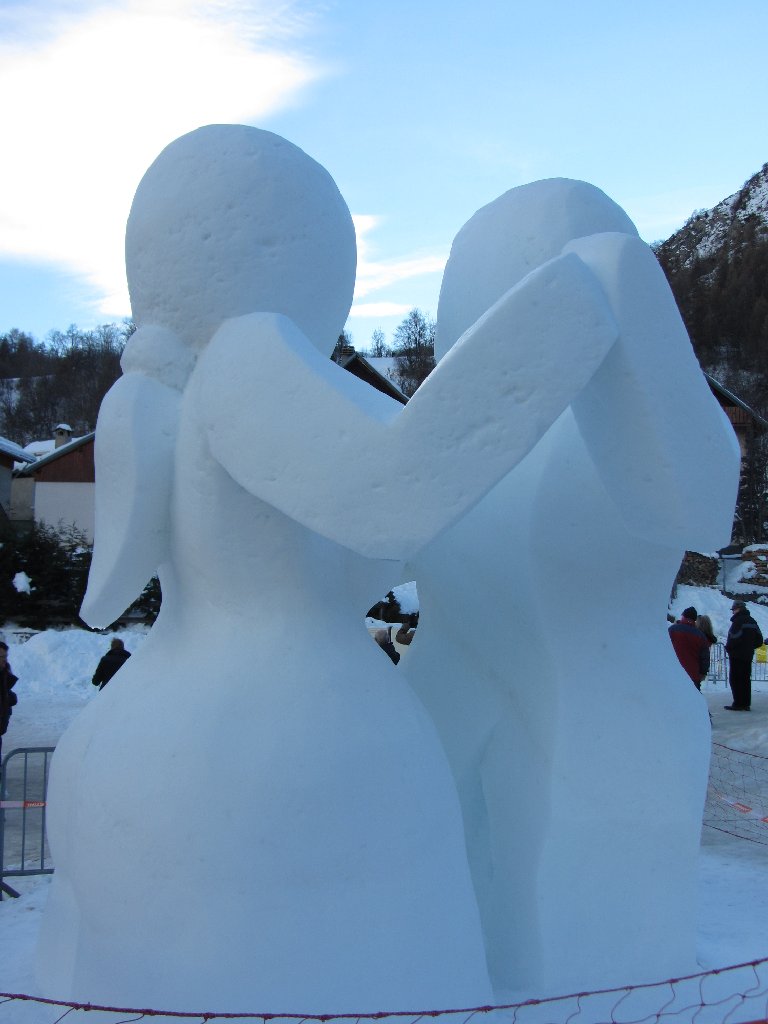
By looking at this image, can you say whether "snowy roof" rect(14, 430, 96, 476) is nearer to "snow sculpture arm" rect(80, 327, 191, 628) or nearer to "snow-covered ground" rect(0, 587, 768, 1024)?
"snow-covered ground" rect(0, 587, 768, 1024)

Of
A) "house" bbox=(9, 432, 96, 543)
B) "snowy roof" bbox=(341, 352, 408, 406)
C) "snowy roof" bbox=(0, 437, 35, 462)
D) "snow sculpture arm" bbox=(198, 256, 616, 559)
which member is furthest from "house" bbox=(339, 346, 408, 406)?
"snowy roof" bbox=(0, 437, 35, 462)

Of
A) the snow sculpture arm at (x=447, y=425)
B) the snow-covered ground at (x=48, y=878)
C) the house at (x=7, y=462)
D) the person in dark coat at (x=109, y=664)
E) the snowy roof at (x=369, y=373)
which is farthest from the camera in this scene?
the house at (x=7, y=462)

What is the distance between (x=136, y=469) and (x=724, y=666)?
13937 millimetres

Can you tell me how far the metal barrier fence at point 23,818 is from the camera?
6.07 meters

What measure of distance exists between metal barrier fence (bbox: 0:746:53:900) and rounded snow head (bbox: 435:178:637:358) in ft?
11.1

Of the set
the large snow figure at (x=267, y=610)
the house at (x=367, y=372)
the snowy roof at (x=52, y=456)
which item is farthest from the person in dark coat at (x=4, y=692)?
the snowy roof at (x=52, y=456)

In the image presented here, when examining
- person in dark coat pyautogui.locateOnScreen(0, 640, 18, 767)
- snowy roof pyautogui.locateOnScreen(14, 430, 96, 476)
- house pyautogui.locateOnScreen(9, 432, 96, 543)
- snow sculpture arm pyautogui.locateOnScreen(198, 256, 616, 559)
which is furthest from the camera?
house pyautogui.locateOnScreen(9, 432, 96, 543)

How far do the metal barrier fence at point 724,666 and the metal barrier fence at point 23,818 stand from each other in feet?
32.6

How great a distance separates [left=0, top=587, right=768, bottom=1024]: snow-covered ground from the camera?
4.21 metres

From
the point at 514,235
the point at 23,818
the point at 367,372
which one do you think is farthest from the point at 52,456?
the point at 514,235

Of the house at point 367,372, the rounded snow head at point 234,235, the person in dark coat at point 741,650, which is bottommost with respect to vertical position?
the person in dark coat at point 741,650

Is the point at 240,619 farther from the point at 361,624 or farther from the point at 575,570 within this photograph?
the point at 575,570

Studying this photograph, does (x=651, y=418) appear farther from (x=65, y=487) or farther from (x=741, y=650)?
(x=65, y=487)

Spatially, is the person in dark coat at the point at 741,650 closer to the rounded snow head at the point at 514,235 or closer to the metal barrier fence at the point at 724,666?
the metal barrier fence at the point at 724,666
